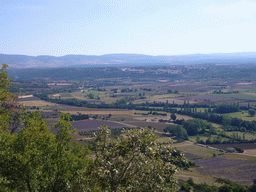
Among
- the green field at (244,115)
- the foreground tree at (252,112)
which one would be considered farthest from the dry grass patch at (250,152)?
the foreground tree at (252,112)

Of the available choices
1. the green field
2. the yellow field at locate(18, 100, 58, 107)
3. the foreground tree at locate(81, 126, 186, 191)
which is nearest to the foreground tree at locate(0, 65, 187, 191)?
the foreground tree at locate(81, 126, 186, 191)

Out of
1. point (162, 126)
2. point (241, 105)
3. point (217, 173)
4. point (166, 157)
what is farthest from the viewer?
point (241, 105)

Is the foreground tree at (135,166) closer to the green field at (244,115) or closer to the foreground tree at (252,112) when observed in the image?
the green field at (244,115)

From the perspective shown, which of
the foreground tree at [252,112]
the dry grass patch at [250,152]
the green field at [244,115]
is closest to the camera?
the dry grass patch at [250,152]

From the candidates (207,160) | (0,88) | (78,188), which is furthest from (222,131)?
(78,188)

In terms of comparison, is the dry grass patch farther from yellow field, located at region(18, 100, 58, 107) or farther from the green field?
yellow field, located at region(18, 100, 58, 107)

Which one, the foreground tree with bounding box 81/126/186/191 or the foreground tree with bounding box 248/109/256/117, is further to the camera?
the foreground tree with bounding box 248/109/256/117

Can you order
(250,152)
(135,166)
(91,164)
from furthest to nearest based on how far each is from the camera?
(250,152)
(91,164)
(135,166)

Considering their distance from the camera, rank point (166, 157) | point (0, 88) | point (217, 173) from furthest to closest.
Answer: point (217, 173) < point (0, 88) < point (166, 157)

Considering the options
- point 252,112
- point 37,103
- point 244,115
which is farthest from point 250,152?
point 37,103

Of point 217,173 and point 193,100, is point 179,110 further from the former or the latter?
point 217,173

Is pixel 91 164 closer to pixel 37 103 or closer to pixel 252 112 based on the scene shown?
pixel 252 112
